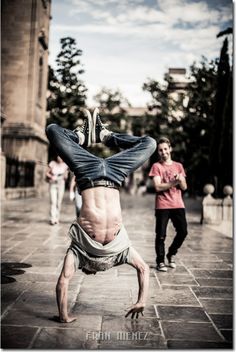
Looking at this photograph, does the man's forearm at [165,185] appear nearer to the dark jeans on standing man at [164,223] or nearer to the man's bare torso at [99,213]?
the dark jeans on standing man at [164,223]

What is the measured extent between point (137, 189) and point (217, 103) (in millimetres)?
28445

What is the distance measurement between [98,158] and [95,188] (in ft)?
0.72

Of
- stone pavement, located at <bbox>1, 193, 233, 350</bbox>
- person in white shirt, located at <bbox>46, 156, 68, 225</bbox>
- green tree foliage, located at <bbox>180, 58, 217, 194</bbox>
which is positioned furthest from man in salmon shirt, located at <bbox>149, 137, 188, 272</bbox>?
green tree foliage, located at <bbox>180, 58, 217, 194</bbox>

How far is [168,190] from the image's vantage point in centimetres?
566

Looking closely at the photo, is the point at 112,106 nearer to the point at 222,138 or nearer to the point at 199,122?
the point at 199,122

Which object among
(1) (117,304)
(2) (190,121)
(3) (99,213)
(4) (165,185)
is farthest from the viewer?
(2) (190,121)

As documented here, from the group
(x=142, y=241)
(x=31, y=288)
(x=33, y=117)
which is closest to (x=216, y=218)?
(x=142, y=241)

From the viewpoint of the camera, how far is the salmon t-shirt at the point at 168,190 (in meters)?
5.54

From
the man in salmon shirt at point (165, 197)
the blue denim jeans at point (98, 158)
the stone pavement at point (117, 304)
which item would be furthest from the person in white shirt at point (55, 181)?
the blue denim jeans at point (98, 158)

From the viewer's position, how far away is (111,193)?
3.12 metres

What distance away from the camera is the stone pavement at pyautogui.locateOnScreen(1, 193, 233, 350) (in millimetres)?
2871

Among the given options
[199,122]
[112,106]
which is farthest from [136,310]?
[112,106]

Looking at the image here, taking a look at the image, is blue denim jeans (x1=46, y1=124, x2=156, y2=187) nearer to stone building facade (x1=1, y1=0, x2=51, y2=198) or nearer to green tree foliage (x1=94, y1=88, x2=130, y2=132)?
stone building facade (x1=1, y1=0, x2=51, y2=198)

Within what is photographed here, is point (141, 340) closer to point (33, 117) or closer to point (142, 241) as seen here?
point (142, 241)
